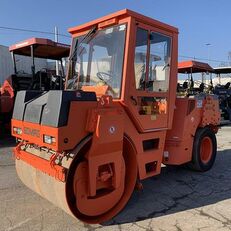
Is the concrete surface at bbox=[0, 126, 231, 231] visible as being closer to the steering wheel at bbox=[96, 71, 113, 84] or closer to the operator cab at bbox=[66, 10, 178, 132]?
the operator cab at bbox=[66, 10, 178, 132]

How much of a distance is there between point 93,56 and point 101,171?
69.2 inches

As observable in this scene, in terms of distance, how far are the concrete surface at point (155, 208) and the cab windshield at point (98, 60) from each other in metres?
1.56

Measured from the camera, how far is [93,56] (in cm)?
495

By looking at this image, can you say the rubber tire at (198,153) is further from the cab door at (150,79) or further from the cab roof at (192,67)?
the cab roof at (192,67)

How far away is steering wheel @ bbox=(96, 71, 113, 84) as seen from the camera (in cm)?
454

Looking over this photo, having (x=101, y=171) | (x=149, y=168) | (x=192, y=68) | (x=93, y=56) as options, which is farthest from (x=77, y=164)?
(x=192, y=68)

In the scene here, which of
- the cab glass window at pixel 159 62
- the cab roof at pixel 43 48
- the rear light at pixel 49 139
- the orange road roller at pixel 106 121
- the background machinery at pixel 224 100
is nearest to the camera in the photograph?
the rear light at pixel 49 139

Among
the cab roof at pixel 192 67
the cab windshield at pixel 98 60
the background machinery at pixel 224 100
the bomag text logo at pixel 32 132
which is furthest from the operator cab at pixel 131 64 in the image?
the background machinery at pixel 224 100

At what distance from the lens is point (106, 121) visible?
3.87 metres

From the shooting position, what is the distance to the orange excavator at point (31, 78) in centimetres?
924

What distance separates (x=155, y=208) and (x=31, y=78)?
6517mm

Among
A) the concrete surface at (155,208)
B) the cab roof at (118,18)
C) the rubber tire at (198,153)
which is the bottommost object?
the concrete surface at (155,208)

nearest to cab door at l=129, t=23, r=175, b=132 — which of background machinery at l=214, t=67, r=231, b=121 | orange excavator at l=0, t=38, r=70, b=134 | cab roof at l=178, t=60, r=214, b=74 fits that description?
orange excavator at l=0, t=38, r=70, b=134

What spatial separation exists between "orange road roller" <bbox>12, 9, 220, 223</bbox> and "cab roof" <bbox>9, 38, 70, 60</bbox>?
4.19 metres
